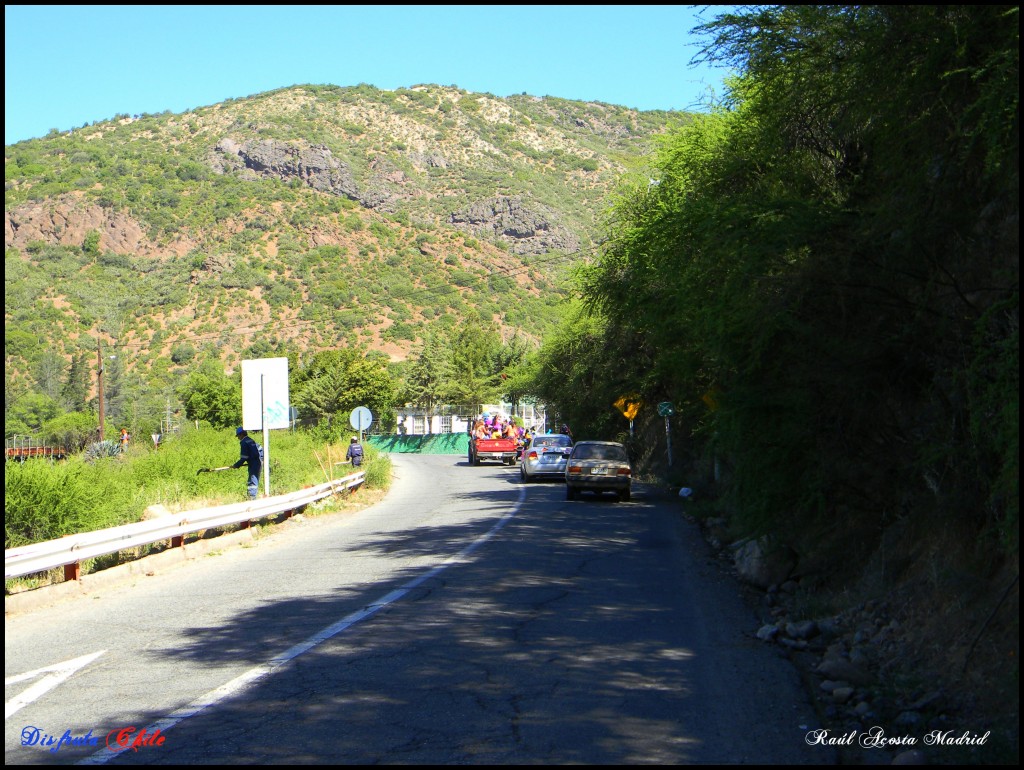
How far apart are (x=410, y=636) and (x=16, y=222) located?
13350 centimetres

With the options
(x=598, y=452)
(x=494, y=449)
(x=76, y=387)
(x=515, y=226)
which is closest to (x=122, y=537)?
(x=598, y=452)

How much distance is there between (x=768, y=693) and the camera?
705 cm

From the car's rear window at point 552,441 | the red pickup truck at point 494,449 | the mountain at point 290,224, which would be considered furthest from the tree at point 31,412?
the car's rear window at point 552,441

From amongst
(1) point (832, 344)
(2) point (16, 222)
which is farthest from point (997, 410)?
(2) point (16, 222)

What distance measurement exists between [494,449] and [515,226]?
320ft

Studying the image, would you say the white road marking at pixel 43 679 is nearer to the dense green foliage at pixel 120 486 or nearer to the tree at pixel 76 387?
the dense green foliage at pixel 120 486

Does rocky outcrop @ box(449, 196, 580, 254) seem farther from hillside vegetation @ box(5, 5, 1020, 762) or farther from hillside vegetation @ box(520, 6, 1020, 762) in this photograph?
hillside vegetation @ box(520, 6, 1020, 762)

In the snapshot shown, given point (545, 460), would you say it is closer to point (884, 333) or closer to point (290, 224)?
point (884, 333)

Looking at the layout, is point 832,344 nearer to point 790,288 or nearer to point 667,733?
point 790,288

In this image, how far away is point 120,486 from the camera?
70.2 ft

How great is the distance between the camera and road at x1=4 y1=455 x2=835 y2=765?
5793mm

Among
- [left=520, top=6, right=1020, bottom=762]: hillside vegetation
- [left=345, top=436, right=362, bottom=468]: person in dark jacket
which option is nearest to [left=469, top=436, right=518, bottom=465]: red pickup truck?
[left=345, top=436, right=362, bottom=468]: person in dark jacket

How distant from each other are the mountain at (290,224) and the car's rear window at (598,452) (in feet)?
187

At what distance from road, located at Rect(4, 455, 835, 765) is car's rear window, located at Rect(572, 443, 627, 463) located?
1129 centimetres
